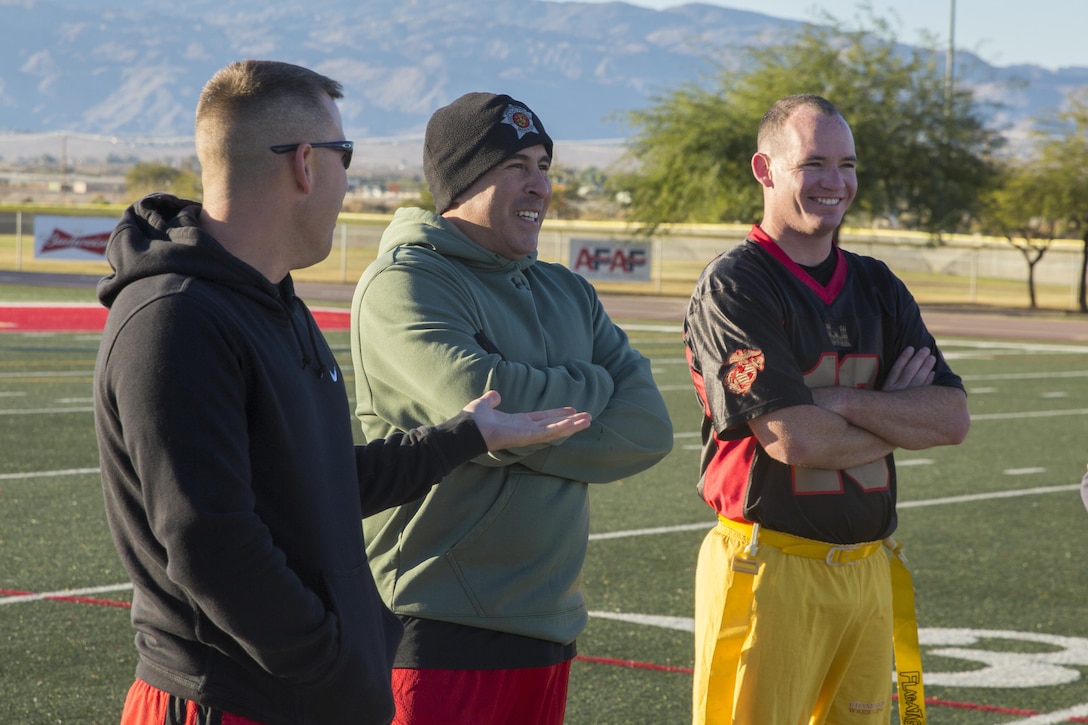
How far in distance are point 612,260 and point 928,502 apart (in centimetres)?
2577

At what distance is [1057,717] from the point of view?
5.04 meters

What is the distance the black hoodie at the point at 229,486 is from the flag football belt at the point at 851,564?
132 cm

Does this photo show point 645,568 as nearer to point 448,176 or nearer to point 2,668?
point 2,668

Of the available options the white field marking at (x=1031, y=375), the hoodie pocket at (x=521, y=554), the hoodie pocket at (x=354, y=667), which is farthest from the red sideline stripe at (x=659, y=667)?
the white field marking at (x=1031, y=375)

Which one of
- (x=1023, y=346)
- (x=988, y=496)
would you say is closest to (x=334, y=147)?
(x=988, y=496)

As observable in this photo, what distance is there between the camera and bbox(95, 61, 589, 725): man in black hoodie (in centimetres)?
204

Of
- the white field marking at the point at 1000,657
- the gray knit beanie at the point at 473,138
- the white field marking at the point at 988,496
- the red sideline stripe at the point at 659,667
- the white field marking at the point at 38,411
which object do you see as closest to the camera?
the gray knit beanie at the point at 473,138

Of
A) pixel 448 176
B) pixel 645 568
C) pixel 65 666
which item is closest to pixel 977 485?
pixel 645 568

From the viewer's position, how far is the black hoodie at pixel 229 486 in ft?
6.68

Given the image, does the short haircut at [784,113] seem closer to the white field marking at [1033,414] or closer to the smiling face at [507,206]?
the smiling face at [507,206]

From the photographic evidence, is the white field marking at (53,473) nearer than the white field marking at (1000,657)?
No

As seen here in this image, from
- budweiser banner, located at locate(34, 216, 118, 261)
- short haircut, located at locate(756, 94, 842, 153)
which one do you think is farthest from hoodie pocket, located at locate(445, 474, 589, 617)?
budweiser banner, located at locate(34, 216, 118, 261)

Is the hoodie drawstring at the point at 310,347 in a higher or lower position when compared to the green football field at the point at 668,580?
higher

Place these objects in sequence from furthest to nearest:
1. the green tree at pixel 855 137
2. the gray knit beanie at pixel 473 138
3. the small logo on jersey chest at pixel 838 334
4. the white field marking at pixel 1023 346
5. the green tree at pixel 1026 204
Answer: the green tree at pixel 855 137
the green tree at pixel 1026 204
the white field marking at pixel 1023 346
the small logo on jersey chest at pixel 838 334
the gray knit beanie at pixel 473 138
